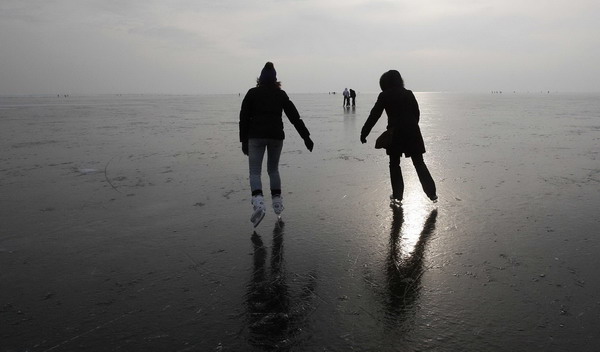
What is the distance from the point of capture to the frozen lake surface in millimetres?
2291

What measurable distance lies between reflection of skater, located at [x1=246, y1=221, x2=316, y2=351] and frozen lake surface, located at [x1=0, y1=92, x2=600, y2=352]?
1 cm

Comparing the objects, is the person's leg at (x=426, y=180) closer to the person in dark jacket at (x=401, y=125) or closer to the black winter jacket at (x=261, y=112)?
the person in dark jacket at (x=401, y=125)

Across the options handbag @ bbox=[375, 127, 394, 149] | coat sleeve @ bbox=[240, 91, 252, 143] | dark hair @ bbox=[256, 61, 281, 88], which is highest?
dark hair @ bbox=[256, 61, 281, 88]

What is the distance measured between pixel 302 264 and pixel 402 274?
0.79 meters

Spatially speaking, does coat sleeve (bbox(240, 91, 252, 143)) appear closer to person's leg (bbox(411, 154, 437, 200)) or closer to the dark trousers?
the dark trousers

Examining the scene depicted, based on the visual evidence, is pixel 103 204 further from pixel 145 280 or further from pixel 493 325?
pixel 493 325

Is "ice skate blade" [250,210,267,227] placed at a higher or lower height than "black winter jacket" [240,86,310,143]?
lower

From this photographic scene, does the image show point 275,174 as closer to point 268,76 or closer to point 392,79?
point 268,76

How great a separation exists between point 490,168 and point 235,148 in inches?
234

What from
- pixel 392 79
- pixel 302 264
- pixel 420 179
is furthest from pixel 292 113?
pixel 302 264

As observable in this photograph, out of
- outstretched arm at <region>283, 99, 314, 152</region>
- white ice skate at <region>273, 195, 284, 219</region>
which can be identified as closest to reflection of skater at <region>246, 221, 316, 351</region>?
white ice skate at <region>273, 195, 284, 219</region>

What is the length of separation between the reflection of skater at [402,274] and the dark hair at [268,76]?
207 cm

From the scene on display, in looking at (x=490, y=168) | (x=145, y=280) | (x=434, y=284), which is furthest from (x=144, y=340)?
(x=490, y=168)

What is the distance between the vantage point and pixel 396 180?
509cm
